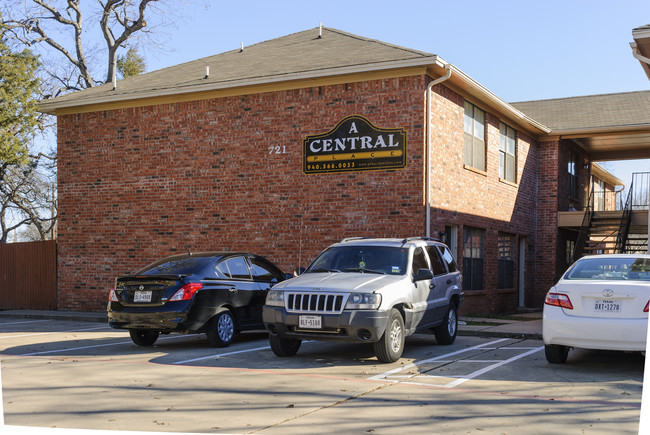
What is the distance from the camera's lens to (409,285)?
10.3m

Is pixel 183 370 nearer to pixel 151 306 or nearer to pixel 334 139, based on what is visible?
pixel 151 306

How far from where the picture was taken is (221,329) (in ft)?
38.0

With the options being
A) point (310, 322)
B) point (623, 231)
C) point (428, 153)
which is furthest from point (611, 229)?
point (310, 322)

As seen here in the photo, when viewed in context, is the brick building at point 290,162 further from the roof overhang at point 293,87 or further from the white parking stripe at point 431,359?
the white parking stripe at point 431,359

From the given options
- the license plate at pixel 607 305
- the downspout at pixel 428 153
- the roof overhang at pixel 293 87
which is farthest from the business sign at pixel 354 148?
the license plate at pixel 607 305

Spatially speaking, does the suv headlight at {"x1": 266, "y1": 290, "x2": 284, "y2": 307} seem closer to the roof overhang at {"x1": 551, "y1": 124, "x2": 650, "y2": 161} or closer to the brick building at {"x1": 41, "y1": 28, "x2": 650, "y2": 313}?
the brick building at {"x1": 41, "y1": 28, "x2": 650, "y2": 313}

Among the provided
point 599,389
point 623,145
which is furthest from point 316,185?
point 623,145

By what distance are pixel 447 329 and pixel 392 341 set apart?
2.46m

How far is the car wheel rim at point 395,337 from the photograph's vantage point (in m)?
9.74

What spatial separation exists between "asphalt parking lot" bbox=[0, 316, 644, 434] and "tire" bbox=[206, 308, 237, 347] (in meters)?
0.21

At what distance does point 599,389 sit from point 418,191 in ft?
28.1

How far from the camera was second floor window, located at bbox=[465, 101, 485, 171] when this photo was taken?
61.8 feet

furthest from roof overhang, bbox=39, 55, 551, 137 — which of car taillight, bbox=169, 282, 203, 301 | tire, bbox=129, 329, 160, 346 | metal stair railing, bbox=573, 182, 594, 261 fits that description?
tire, bbox=129, 329, 160, 346

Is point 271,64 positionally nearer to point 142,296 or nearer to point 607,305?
point 142,296
